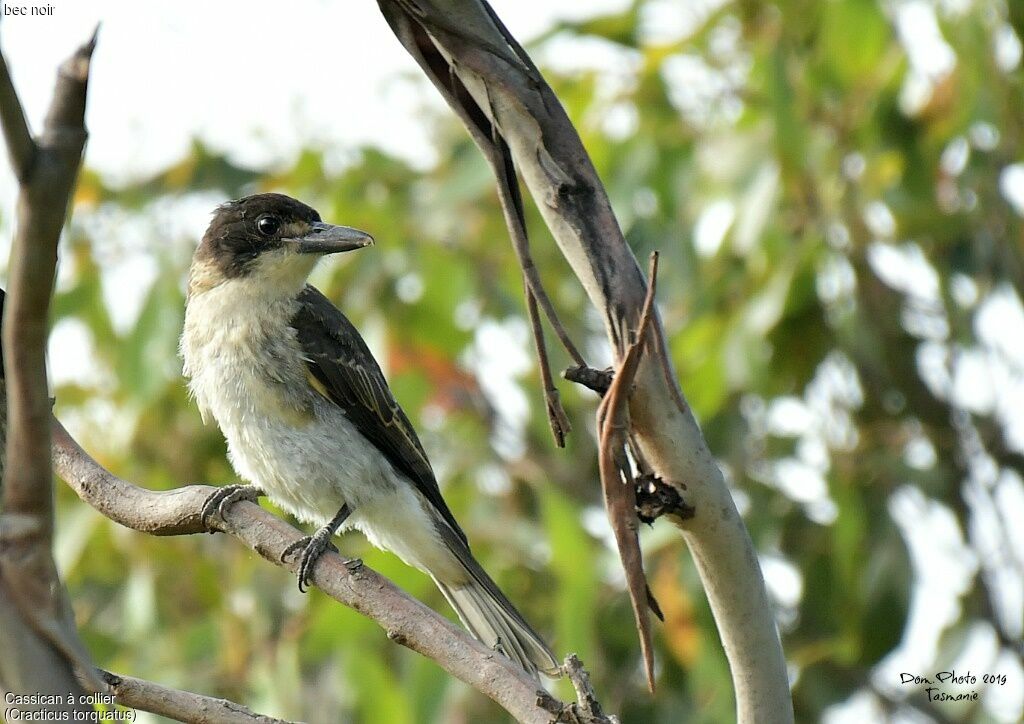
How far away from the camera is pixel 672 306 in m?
4.86

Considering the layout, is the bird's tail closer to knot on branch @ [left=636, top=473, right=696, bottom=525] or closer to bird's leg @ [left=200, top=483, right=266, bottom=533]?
bird's leg @ [left=200, top=483, right=266, bottom=533]

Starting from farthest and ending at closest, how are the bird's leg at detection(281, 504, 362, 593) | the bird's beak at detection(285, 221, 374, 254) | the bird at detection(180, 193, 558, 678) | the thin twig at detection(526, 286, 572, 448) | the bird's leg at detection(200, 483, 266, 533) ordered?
the bird's beak at detection(285, 221, 374, 254)
the bird at detection(180, 193, 558, 678)
the bird's leg at detection(281, 504, 362, 593)
the bird's leg at detection(200, 483, 266, 533)
the thin twig at detection(526, 286, 572, 448)

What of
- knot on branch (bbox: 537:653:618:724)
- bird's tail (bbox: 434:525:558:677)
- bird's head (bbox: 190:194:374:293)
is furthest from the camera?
bird's head (bbox: 190:194:374:293)

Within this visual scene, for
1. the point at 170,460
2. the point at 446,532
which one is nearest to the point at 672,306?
the point at 446,532

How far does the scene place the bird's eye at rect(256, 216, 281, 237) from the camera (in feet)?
14.1

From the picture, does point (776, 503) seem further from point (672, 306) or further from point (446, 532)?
point (446, 532)

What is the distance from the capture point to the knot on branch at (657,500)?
167cm

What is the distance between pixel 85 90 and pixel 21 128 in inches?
3.3

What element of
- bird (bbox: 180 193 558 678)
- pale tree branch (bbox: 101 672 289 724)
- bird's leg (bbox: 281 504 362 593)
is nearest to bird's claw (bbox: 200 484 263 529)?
bird's leg (bbox: 281 504 362 593)

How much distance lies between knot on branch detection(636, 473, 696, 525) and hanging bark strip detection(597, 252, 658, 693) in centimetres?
2

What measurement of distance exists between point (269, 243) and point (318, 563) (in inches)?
67.5

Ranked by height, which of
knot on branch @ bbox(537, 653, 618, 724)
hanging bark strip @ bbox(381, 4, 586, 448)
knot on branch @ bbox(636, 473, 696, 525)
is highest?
hanging bark strip @ bbox(381, 4, 586, 448)

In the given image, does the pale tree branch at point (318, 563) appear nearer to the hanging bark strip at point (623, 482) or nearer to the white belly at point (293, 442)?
the hanging bark strip at point (623, 482)

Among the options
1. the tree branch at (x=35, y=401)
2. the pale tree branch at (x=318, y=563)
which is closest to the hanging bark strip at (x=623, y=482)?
the pale tree branch at (x=318, y=563)
